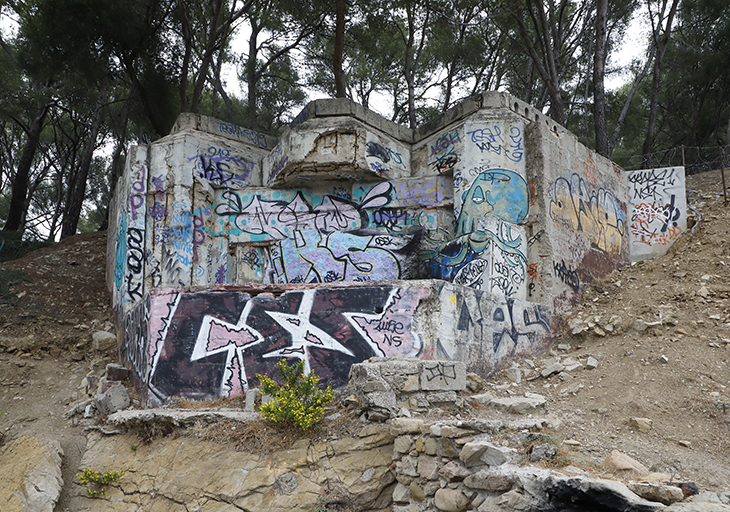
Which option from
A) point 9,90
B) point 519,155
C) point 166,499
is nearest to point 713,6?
point 519,155

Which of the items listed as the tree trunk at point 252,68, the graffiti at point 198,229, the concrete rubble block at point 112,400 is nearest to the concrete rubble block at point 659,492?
the concrete rubble block at point 112,400

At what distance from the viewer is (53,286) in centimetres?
1234

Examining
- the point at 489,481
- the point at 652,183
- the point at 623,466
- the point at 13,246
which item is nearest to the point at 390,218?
the point at 652,183

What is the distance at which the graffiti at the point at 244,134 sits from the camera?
37.8 feet

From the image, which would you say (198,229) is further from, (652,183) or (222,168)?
(652,183)

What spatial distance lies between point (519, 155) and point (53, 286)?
1071 cm

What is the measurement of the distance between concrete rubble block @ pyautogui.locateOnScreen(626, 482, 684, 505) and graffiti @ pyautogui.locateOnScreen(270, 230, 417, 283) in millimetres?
6862

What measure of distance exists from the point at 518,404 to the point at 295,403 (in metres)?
2.35

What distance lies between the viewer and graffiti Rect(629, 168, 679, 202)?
38.3 feet

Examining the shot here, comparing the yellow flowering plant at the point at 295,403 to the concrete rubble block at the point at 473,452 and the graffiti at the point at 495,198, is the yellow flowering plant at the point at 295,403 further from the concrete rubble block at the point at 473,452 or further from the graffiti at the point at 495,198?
the graffiti at the point at 495,198

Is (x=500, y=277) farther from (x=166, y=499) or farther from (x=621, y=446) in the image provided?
(x=166, y=499)

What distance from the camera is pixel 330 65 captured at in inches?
774

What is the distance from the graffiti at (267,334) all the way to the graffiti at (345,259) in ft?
9.11

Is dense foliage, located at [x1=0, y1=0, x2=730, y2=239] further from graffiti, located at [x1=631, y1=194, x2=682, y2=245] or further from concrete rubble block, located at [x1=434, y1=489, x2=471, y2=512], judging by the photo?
concrete rubble block, located at [x1=434, y1=489, x2=471, y2=512]
